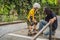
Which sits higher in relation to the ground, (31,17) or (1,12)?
(31,17)

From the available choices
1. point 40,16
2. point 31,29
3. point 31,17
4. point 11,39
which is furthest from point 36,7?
point 40,16

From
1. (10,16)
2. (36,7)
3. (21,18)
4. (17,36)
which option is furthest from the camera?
(21,18)

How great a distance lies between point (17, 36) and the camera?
9648 mm

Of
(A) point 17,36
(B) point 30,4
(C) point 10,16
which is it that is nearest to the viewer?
(A) point 17,36

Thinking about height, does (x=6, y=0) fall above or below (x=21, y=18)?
above

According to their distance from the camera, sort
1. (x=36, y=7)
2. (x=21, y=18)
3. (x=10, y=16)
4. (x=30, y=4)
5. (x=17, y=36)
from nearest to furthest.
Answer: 1. (x=36, y=7)
2. (x=17, y=36)
3. (x=10, y=16)
4. (x=21, y=18)
5. (x=30, y=4)

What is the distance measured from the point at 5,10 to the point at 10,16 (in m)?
1.15

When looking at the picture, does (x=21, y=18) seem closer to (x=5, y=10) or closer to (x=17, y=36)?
(x=5, y=10)

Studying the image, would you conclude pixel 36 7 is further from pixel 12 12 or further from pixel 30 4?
pixel 30 4

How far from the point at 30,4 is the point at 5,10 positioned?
231 centimetres

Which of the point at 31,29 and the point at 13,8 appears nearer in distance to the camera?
the point at 31,29

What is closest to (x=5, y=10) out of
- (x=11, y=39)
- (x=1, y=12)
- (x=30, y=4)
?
(x=1, y=12)

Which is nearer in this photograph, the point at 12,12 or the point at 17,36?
the point at 17,36

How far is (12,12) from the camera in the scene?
17172 mm
